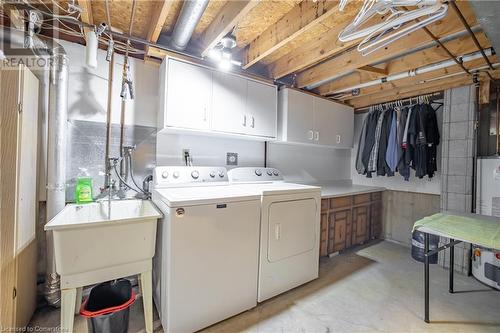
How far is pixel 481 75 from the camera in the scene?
240 cm

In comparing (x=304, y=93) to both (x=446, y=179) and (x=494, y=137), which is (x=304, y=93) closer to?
(x=446, y=179)

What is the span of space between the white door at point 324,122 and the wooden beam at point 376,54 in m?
0.42

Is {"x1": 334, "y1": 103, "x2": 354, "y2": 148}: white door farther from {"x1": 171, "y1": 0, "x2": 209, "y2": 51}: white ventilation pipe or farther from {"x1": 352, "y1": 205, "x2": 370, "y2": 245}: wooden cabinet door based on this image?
{"x1": 171, "y1": 0, "x2": 209, "y2": 51}: white ventilation pipe

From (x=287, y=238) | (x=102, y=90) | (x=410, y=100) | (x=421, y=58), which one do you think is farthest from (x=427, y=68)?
(x=102, y=90)

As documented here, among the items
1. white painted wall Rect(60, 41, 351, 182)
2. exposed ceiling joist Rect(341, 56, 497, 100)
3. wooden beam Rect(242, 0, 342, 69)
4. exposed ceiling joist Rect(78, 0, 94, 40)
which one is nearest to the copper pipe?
exposed ceiling joist Rect(341, 56, 497, 100)

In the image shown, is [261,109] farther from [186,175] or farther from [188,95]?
[186,175]

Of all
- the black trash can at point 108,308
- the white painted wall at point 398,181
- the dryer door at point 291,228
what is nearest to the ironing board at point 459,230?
the dryer door at point 291,228

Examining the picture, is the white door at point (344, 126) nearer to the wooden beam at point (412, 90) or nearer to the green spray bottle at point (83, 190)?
the wooden beam at point (412, 90)

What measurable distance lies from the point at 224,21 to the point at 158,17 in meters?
0.47

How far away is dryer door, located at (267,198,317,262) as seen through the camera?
1930mm

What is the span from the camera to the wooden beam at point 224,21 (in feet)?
4.73

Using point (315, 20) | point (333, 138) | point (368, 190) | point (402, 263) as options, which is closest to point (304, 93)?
point (333, 138)

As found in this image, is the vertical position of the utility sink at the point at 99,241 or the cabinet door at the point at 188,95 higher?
the cabinet door at the point at 188,95

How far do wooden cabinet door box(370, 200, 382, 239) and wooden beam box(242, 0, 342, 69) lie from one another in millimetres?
2765
